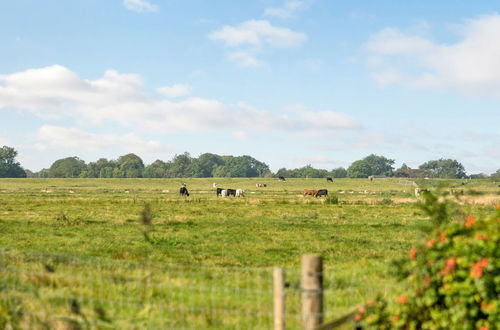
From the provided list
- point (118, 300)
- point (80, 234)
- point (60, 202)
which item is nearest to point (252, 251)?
point (80, 234)

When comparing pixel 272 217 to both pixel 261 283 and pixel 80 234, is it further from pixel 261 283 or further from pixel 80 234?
pixel 261 283

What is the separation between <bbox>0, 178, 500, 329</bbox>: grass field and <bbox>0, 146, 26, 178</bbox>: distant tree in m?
149

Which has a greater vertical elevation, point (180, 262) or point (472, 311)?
point (472, 311)

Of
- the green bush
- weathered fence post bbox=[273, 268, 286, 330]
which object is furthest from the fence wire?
the green bush

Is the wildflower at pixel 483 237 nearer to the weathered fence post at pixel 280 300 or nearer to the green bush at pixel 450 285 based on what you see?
the green bush at pixel 450 285

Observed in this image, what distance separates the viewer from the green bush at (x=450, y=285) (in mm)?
6023

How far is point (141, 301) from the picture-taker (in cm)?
899

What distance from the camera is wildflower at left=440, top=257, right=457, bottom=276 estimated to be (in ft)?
20.2

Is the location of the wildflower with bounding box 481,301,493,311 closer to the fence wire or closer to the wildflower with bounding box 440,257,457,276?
the wildflower with bounding box 440,257,457,276

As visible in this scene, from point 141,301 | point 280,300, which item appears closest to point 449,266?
point 280,300

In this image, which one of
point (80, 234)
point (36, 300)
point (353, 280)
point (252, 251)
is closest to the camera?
point (36, 300)

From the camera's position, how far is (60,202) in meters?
43.7

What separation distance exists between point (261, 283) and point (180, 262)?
16.5ft

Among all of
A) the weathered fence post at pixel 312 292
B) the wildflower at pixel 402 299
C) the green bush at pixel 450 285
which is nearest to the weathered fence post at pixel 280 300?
the weathered fence post at pixel 312 292
